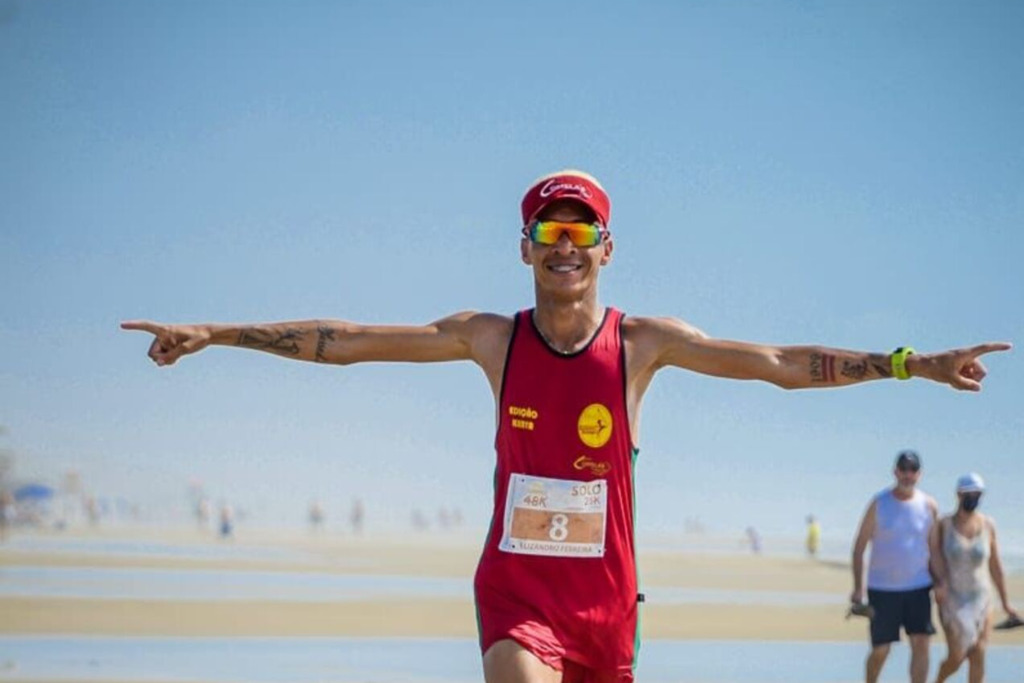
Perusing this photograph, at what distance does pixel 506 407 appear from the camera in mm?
7609

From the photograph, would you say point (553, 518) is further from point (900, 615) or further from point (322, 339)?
point (900, 615)

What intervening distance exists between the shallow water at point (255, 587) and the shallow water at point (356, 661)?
779 centimetres

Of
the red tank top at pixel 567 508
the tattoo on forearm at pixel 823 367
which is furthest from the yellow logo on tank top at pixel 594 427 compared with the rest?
the tattoo on forearm at pixel 823 367

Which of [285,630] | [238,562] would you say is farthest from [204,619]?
[238,562]

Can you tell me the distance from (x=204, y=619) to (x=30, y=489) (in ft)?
188

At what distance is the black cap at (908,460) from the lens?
16141 millimetres

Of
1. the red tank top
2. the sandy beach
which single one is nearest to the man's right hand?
the red tank top

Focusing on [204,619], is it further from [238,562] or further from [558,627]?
[238,562]

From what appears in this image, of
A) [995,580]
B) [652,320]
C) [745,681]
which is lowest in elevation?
[745,681]

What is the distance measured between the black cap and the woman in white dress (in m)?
0.56

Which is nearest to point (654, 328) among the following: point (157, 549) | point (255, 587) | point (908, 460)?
point (908, 460)

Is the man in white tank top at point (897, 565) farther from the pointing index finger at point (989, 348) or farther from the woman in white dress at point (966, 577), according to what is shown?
the pointing index finger at point (989, 348)

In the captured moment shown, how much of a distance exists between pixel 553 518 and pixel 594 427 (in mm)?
422

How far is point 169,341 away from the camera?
7539mm
